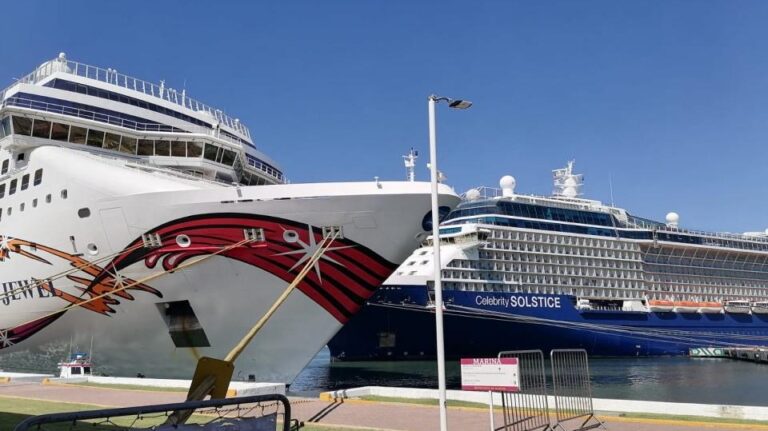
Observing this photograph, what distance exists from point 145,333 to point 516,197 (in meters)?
39.0

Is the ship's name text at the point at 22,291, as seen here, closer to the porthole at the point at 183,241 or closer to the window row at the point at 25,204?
the window row at the point at 25,204

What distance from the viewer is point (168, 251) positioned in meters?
15.6

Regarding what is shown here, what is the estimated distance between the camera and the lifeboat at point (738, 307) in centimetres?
5507

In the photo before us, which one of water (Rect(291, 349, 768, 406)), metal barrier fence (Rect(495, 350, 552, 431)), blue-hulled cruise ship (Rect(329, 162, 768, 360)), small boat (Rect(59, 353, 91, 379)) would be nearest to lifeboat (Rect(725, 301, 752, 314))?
blue-hulled cruise ship (Rect(329, 162, 768, 360))

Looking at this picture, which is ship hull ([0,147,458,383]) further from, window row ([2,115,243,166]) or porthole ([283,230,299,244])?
window row ([2,115,243,166])

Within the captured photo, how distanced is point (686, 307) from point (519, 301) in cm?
1835

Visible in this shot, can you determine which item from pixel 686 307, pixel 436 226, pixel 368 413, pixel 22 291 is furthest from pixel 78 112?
pixel 686 307

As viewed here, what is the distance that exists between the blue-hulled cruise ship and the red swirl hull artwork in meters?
21.6

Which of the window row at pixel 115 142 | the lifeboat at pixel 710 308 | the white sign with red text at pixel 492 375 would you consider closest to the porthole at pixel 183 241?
the window row at pixel 115 142

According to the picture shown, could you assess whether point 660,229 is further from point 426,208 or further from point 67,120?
point 67,120

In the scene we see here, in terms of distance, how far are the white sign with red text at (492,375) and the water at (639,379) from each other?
519 inches

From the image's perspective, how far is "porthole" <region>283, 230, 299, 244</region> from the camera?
50.9 ft

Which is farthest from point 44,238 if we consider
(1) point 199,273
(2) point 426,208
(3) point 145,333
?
(2) point 426,208

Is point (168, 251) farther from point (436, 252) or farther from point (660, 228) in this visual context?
point (660, 228)
